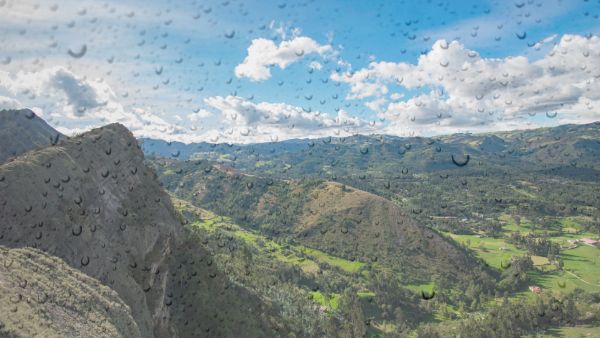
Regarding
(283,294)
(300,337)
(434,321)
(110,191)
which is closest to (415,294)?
(434,321)

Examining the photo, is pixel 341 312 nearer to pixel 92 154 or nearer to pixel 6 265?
pixel 92 154

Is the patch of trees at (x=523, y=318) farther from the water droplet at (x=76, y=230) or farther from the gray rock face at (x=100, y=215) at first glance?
the water droplet at (x=76, y=230)

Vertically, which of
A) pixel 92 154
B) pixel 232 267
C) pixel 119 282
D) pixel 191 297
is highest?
pixel 92 154

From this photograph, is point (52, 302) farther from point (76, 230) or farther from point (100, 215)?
point (100, 215)

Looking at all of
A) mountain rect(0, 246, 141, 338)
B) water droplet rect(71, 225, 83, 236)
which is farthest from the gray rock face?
mountain rect(0, 246, 141, 338)

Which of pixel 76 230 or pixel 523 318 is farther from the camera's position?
pixel 523 318

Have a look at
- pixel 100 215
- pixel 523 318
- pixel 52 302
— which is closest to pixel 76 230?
pixel 100 215

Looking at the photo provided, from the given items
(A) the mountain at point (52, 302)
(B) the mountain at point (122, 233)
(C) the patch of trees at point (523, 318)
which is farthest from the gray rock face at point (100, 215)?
(C) the patch of trees at point (523, 318)
